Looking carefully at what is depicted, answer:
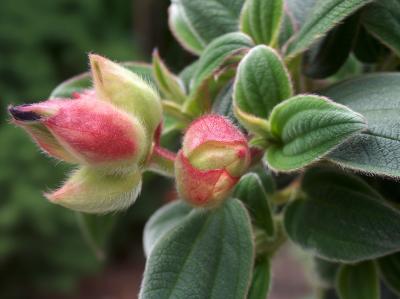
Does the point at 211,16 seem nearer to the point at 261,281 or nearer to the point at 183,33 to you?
the point at 183,33

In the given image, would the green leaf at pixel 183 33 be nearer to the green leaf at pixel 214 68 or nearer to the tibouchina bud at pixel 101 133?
the green leaf at pixel 214 68

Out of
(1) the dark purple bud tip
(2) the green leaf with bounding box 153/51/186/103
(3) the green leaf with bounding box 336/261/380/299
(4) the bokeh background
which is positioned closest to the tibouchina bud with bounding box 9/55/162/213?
(1) the dark purple bud tip

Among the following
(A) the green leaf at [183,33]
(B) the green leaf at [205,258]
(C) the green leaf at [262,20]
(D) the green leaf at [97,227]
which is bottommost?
(D) the green leaf at [97,227]

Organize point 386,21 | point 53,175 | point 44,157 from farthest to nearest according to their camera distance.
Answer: point 53,175 → point 44,157 → point 386,21

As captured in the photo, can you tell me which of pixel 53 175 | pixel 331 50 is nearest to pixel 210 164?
pixel 331 50

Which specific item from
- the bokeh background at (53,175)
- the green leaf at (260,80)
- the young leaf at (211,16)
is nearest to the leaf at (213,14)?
the young leaf at (211,16)

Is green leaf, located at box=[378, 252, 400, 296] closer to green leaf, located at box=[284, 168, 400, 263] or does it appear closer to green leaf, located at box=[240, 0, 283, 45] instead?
green leaf, located at box=[284, 168, 400, 263]
